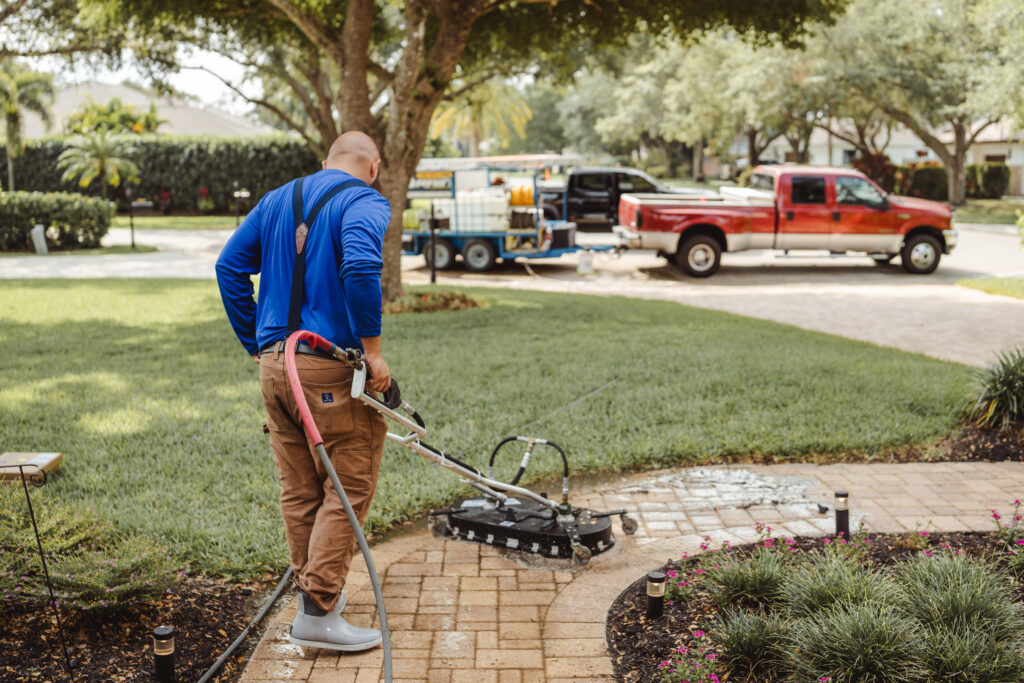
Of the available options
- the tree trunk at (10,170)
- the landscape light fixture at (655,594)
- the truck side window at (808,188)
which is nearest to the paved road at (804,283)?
the truck side window at (808,188)

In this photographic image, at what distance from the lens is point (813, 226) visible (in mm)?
16953

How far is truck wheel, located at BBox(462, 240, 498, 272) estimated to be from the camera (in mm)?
17141

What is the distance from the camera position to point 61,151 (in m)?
32.7

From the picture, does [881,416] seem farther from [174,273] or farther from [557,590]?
[174,273]

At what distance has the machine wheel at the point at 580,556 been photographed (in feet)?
14.2

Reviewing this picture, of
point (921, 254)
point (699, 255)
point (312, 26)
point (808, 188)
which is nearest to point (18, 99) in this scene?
point (312, 26)

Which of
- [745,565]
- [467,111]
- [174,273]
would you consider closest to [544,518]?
[745,565]

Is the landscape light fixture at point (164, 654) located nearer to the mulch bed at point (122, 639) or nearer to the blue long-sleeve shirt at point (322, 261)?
the mulch bed at point (122, 639)

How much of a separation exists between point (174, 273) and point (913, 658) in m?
15.6

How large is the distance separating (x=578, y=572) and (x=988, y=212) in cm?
3337

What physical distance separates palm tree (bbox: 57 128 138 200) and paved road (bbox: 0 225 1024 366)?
7.30 m

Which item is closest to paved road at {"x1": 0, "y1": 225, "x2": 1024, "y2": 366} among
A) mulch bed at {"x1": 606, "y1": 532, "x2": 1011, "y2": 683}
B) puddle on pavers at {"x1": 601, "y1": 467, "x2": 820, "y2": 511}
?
puddle on pavers at {"x1": 601, "y1": 467, "x2": 820, "y2": 511}

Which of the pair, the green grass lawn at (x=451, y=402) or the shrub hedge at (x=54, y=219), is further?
the shrub hedge at (x=54, y=219)

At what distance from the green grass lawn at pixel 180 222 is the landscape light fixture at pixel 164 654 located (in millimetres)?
26484
